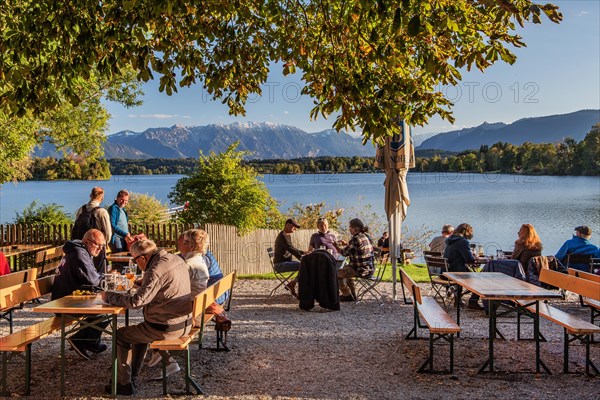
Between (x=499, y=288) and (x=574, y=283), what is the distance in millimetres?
1041

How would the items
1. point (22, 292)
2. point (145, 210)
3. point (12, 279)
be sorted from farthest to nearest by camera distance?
point (145, 210) < point (12, 279) < point (22, 292)

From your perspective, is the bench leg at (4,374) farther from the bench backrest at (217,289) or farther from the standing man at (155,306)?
the bench backrest at (217,289)

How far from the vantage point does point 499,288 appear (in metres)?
6.87

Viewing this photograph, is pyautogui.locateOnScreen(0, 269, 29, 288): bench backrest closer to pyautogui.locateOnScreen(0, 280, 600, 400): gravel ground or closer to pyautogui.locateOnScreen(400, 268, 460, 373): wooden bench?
pyautogui.locateOnScreen(0, 280, 600, 400): gravel ground

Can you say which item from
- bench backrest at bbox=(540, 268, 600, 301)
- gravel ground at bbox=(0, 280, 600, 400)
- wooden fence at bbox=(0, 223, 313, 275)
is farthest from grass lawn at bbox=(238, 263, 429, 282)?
bench backrest at bbox=(540, 268, 600, 301)

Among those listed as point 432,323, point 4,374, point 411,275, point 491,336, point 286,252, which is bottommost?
point 411,275

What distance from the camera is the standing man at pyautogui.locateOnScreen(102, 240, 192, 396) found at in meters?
5.81

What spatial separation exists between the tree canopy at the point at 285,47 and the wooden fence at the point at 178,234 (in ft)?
22.6

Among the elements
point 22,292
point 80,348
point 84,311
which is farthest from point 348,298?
point 84,311

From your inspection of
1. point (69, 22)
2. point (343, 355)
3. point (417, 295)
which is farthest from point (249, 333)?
point (69, 22)

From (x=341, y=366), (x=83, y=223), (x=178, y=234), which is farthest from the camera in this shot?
(x=178, y=234)

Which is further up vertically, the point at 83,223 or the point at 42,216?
the point at 83,223

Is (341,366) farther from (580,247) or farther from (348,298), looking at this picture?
(580,247)

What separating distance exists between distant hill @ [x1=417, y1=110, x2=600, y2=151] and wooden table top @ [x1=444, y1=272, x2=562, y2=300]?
134 metres
